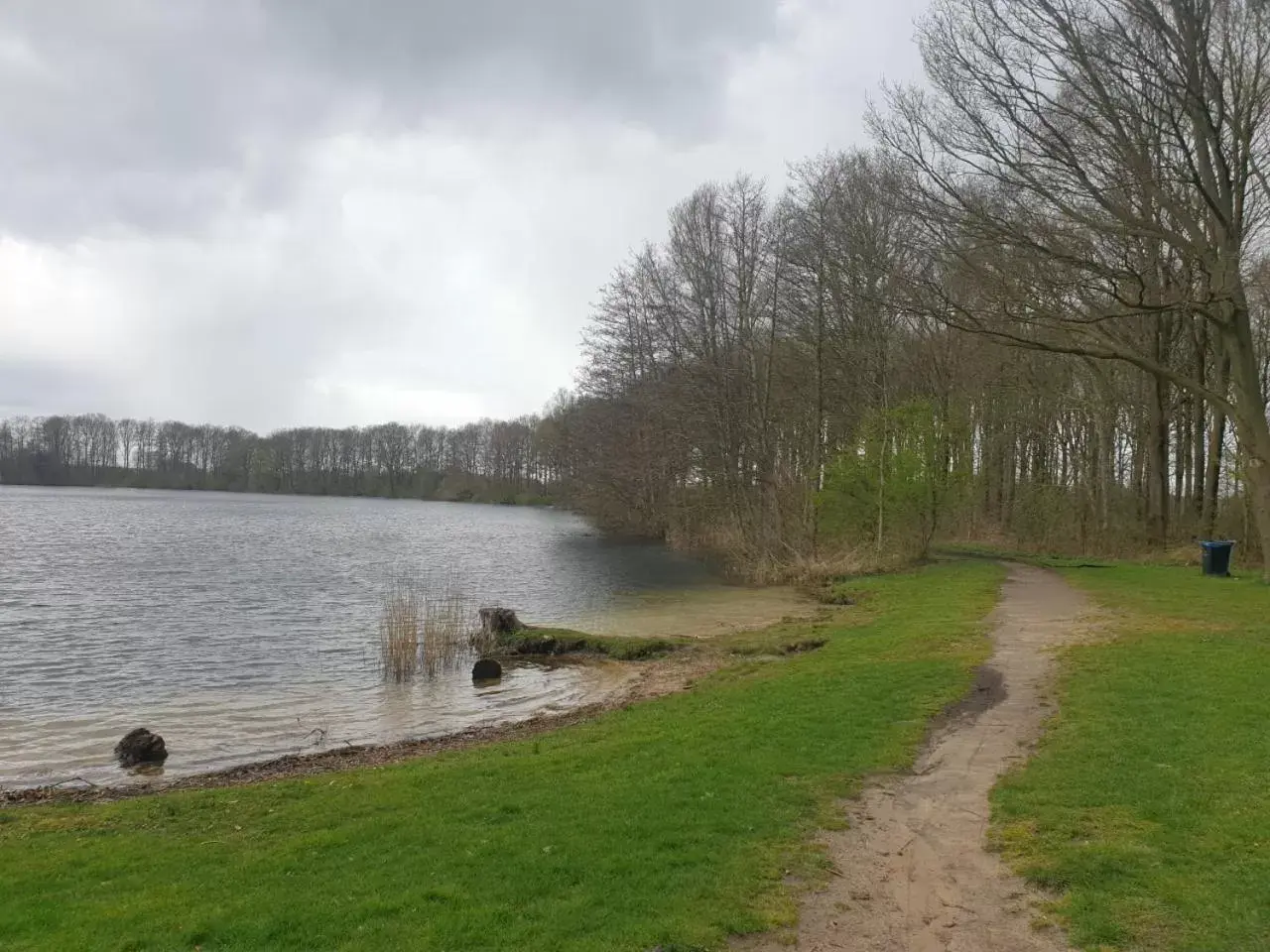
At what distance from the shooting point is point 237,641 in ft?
60.6

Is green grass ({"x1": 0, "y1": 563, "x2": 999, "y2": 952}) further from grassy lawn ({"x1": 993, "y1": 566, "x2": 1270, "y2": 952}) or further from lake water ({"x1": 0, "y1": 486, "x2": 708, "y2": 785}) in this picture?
lake water ({"x1": 0, "y1": 486, "x2": 708, "y2": 785})

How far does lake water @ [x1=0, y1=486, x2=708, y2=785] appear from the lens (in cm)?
1193

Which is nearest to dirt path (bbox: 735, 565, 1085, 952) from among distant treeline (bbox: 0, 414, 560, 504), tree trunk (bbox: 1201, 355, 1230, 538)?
tree trunk (bbox: 1201, 355, 1230, 538)

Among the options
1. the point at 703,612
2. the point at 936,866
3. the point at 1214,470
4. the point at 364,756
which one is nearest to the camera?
the point at 936,866

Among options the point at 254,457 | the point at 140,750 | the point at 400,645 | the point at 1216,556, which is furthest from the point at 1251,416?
the point at 254,457

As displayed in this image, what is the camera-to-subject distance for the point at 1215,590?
1791 cm

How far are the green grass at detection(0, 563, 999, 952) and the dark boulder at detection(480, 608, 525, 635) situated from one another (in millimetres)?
8105

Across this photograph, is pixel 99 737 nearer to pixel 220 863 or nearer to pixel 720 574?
pixel 220 863

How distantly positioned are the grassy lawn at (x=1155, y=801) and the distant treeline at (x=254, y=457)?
11609cm

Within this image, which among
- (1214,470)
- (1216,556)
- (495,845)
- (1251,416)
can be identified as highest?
(1251,416)

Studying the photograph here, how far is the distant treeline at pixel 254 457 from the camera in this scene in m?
130

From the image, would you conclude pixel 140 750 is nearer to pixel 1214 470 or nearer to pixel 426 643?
pixel 426 643

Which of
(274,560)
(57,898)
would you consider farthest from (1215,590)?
(274,560)

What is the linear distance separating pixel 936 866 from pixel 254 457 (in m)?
143
